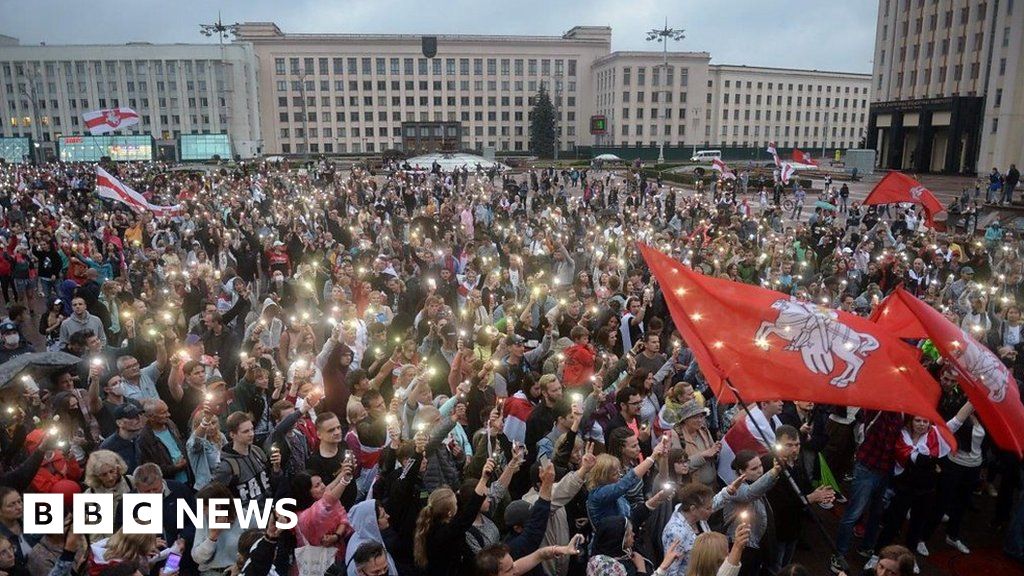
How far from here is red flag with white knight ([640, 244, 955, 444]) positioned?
192 inches

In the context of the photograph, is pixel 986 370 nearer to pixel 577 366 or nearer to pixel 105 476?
pixel 577 366

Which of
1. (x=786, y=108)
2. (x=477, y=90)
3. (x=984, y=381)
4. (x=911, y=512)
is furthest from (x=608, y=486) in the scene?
(x=786, y=108)

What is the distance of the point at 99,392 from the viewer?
239 inches

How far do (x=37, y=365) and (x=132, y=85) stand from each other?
101 meters

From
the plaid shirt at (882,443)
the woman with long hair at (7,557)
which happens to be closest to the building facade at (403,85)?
the plaid shirt at (882,443)

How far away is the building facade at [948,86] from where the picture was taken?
44.3 m

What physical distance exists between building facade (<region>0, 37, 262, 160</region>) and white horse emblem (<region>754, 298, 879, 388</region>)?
93622 millimetres

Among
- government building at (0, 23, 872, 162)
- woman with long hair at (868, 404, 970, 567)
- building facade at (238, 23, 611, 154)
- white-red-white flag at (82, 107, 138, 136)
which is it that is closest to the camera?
woman with long hair at (868, 404, 970, 567)

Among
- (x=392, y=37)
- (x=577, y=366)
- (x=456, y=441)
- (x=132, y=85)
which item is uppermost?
(x=392, y=37)

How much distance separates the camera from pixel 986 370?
470 centimetres

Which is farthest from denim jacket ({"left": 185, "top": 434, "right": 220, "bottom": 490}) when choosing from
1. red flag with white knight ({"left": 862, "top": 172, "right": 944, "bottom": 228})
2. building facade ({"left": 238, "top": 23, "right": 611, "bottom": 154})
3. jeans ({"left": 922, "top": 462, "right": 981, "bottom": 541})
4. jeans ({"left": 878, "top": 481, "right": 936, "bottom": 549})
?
building facade ({"left": 238, "top": 23, "right": 611, "bottom": 154})

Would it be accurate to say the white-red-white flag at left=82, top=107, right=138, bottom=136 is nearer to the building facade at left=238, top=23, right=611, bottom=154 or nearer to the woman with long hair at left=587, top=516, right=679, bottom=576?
the woman with long hair at left=587, top=516, right=679, bottom=576

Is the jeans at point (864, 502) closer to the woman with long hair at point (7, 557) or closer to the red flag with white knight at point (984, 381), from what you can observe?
the red flag with white knight at point (984, 381)

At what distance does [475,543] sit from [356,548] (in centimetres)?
75
